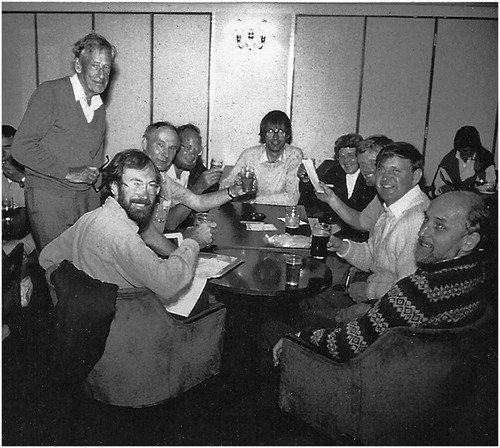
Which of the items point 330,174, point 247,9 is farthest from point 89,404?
point 247,9

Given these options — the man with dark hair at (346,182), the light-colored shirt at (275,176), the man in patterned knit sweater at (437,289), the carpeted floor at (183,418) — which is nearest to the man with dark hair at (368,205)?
the man with dark hair at (346,182)

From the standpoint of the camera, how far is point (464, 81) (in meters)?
6.72

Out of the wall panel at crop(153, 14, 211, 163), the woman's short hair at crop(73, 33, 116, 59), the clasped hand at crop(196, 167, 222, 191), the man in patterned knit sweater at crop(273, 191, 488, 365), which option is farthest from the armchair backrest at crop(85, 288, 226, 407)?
the wall panel at crop(153, 14, 211, 163)

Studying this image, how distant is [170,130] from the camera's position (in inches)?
132

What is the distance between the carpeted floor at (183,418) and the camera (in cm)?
225

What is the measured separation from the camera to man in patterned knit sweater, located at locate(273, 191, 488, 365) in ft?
5.50

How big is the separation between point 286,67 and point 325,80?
1.82 ft

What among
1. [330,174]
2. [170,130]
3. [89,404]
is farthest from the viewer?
[330,174]

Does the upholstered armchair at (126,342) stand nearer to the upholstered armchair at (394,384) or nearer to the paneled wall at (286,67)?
the upholstered armchair at (394,384)

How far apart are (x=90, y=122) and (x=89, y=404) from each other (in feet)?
5.51

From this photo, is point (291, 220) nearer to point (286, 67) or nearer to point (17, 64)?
point (286, 67)

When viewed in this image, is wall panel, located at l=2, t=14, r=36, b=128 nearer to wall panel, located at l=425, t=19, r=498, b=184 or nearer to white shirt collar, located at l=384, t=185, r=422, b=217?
wall panel, located at l=425, t=19, r=498, b=184

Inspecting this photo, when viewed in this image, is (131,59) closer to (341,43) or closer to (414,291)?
(341,43)

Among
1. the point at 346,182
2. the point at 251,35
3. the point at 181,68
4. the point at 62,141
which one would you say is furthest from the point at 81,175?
the point at 251,35
